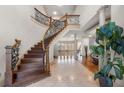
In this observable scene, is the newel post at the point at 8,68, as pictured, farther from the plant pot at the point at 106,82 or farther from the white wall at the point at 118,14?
the white wall at the point at 118,14

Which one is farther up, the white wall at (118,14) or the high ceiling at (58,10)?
the high ceiling at (58,10)

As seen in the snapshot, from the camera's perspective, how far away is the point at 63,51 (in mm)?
16766

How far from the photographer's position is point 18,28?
21.5ft

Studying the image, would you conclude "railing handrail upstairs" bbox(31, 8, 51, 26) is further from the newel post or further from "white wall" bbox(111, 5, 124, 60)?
"white wall" bbox(111, 5, 124, 60)

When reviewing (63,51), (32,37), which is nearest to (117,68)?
(32,37)

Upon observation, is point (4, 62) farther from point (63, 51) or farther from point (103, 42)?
point (63, 51)

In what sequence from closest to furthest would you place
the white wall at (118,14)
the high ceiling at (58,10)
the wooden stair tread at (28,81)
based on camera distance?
the white wall at (118,14) < the wooden stair tread at (28,81) < the high ceiling at (58,10)

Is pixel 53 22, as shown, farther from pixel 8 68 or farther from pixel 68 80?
pixel 8 68

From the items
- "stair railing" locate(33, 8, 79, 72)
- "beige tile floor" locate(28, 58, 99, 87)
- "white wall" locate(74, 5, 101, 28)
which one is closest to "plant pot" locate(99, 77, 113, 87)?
"beige tile floor" locate(28, 58, 99, 87)

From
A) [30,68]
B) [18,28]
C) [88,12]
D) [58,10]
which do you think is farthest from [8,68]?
[58,10]

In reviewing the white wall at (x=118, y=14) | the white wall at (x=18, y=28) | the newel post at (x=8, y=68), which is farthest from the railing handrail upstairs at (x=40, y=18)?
the white wall at (x=118, y=14)

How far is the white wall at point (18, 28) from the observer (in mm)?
5195

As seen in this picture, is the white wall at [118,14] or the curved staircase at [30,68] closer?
the white wall at [118,14]

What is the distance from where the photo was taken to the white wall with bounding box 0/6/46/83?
520cm
